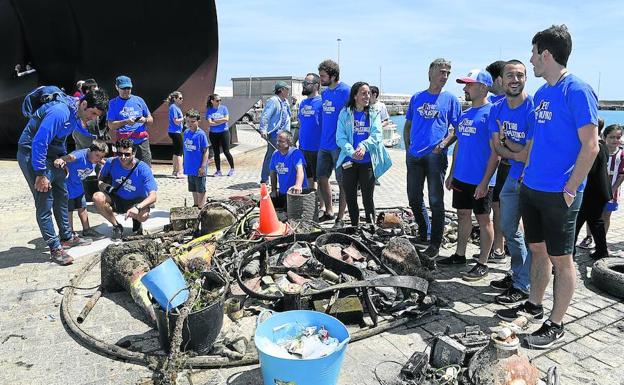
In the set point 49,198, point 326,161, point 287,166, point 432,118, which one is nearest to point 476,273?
point 432,118

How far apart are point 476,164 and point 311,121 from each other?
320cm

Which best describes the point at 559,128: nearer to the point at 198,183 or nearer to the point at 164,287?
the point at 164,287

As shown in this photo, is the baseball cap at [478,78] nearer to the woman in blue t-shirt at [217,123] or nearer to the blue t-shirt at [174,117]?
the woman in blue t-shirt at [217,123]

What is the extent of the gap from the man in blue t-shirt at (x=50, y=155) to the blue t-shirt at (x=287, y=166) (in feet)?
8.05

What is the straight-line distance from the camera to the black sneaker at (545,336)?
335 centimetres

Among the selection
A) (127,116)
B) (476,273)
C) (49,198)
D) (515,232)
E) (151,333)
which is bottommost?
(151,333)

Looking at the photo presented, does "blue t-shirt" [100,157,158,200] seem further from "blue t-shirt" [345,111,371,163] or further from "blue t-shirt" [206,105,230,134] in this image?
"blue t-shirt" [206,105,230,134]

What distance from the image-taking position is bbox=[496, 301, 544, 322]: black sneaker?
149 inches

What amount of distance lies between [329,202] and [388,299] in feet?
10.4

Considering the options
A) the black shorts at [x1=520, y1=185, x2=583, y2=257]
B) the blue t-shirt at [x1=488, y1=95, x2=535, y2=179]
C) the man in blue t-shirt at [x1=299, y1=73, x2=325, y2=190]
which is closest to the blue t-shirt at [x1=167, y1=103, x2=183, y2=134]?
the man in blue t-shirt at [x1=299, y1=73, x2=325, y2=190]

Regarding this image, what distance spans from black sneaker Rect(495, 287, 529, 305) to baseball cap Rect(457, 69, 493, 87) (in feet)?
6.79

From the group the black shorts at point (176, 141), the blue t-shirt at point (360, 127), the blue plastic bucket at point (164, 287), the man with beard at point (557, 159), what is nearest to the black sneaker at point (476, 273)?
the man with beard at point (557, 159)

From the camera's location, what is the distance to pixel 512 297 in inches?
164

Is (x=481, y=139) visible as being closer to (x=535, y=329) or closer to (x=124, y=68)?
(x=535, y=329)
